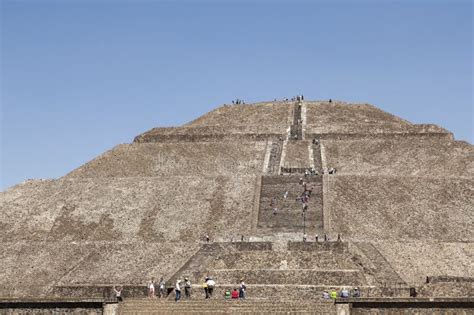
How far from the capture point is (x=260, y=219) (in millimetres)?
39469

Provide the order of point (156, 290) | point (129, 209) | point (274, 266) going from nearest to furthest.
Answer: point (156, 290) < point (274, 266) < point (129, 209)

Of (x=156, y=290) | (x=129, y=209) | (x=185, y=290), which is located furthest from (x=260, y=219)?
(x=185, y=290)

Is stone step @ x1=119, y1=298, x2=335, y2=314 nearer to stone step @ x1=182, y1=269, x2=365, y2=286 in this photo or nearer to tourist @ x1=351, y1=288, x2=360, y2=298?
tourist @ x1=351, y1=288, x2=360, y2=298

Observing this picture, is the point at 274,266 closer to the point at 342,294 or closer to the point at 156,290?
the point at 156,290

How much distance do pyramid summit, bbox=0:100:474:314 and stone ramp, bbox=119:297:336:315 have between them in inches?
2.5

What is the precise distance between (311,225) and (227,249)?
5713 mm

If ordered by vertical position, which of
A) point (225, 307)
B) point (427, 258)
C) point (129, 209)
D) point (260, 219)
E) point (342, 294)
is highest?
point (129, 209)

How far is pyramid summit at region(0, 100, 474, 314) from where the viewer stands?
95.4 ft

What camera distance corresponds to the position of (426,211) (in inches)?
1543

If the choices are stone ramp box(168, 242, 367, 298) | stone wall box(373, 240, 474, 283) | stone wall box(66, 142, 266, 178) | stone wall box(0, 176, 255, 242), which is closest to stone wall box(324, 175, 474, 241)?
stone wall box(373, 240, 474, 283)

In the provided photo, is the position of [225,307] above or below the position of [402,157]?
below

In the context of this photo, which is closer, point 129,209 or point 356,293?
point 356,293

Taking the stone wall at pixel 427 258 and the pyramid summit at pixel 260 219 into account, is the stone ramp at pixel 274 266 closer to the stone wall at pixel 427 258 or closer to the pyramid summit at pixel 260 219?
the pyramid summit at pixel 260 219

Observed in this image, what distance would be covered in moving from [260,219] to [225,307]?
15.4 meters
